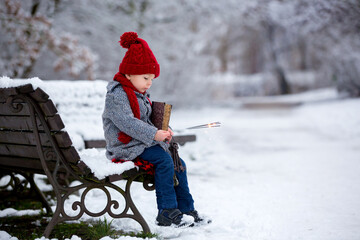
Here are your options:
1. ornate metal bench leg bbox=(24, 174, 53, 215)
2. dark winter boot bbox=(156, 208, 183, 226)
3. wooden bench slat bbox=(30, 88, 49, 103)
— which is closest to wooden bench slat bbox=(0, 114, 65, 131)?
wooden bench slat bbox=(30, 88, 49, 103)

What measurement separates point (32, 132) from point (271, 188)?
116 inches

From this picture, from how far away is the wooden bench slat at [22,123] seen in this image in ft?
9.62

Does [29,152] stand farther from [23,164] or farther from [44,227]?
[44,227]

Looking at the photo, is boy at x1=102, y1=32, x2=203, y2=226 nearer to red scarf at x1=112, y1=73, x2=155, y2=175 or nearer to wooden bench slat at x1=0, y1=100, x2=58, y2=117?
red scarf at x1=112, y1=73, x2=155, y2=175

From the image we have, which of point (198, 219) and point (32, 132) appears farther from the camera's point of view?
point (198, 219)

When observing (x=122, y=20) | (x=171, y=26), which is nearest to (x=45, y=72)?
(x=122, y=20)

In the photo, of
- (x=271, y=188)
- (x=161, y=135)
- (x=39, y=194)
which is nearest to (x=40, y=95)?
(x=161, y=135)

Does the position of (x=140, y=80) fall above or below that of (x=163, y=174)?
above

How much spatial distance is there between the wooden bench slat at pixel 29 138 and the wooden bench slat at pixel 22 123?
0.05m

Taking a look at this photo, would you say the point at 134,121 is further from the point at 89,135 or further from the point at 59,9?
the point at 59,9

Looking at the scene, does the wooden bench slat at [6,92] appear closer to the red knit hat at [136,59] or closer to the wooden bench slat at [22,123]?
the wooden bench slat at [22,123]

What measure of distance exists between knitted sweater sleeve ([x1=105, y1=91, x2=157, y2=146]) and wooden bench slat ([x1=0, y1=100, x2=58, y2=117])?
0.45 meters

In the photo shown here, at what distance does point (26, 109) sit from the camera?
3070 millimetres

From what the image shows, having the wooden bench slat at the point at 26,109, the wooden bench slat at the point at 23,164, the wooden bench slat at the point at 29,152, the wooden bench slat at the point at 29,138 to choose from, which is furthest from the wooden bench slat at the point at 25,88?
the wooden bench slat at the point at 23,164
